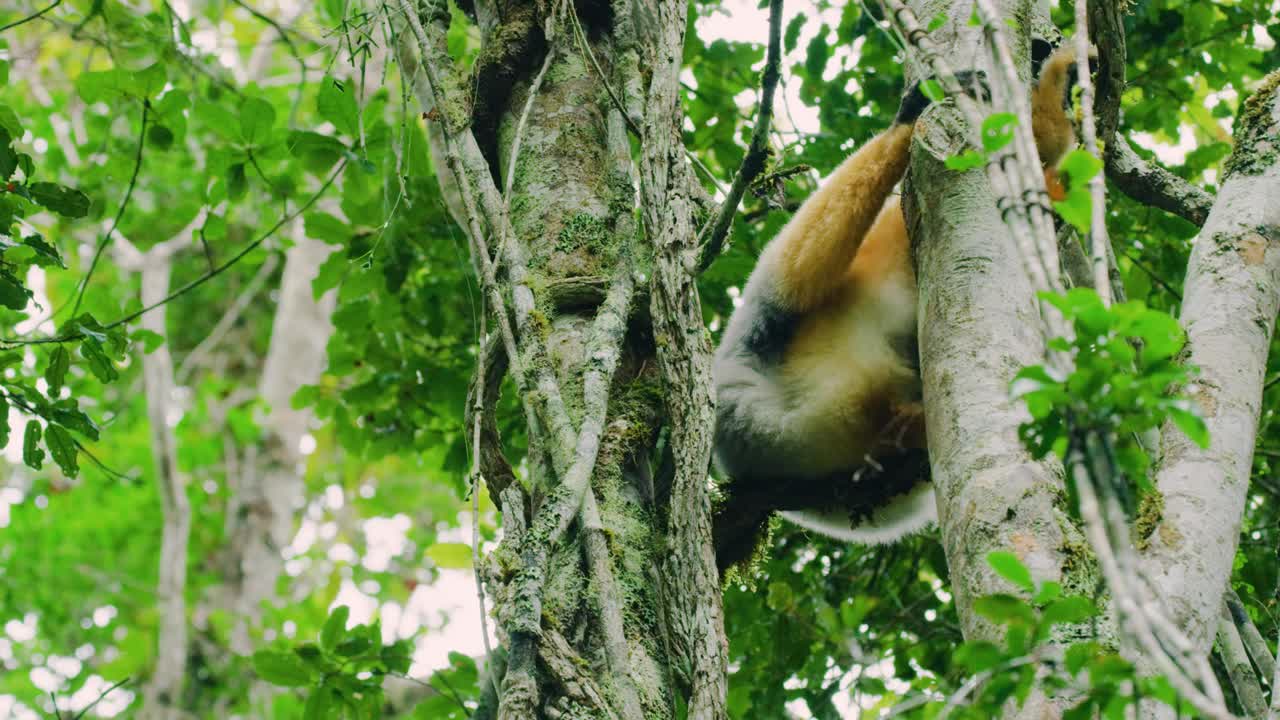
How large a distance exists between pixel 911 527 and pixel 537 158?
1956 millimetres

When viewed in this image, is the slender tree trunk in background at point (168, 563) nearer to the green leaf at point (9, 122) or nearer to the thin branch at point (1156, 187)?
the green leaf at point (9, 122)

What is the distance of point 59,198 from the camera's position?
9.65 ft

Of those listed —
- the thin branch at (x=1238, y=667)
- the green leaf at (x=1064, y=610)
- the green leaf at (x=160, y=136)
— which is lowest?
the thin branch at (x=1238, y=667)

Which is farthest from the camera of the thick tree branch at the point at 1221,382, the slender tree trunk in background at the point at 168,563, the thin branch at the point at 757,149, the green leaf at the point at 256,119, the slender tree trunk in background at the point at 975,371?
the slender tree trunk in background at the point at 168,563

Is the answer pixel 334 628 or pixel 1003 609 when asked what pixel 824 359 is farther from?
pixel 1003 609

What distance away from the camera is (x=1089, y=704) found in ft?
4.45

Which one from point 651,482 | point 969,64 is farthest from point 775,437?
point 969,64

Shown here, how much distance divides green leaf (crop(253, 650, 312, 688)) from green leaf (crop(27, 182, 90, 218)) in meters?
1.52

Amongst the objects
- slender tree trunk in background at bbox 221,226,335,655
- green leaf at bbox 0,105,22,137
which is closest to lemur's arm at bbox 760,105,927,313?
green leaf at bbox 0,105,22,137

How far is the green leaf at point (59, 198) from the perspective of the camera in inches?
114

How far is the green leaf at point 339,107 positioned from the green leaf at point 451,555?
138 centimetres

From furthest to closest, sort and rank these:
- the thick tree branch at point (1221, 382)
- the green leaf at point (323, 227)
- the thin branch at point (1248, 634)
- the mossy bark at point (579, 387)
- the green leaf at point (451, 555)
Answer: the green leaf at point (323, 227) < the green leaf at point (451, 555) < the thin branch at point (1248, 634) < the mossy bark at point (579, 387) < the thick tree branch at point (1221, 382)

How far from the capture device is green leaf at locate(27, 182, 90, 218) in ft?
9.53

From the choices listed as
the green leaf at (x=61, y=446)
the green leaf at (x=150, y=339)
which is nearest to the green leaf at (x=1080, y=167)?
the green leaf at (x=61, y=446)
